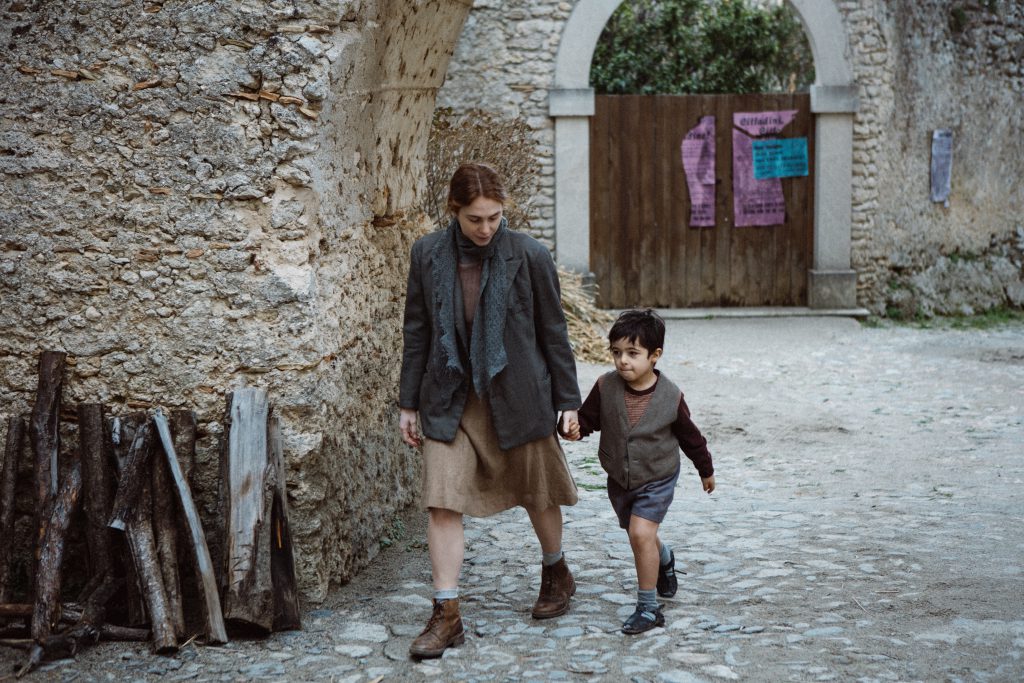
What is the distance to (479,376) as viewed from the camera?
365cm

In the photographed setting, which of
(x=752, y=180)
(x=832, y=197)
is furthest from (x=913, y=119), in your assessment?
(x=752, y=180)

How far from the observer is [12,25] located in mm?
3719

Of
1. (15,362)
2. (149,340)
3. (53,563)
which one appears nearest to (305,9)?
(149,340)

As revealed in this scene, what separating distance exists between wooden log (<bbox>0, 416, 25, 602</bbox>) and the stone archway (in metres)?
7.77

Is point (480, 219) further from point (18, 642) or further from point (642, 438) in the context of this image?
point (18, 642)

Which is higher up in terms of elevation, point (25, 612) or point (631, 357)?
point (631, 357)

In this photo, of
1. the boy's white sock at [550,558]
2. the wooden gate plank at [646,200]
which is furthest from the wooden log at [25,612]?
the wooden gate plank at [646,200]

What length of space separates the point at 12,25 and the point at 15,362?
1.10 metres

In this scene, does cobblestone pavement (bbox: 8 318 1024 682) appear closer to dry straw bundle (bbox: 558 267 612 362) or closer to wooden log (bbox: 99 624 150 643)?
wooden log (bbox: 99 624 150 643)

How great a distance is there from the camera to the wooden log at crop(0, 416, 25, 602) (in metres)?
3.79

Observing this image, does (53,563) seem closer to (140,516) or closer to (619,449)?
(140,516)

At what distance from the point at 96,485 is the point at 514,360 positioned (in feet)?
4.65

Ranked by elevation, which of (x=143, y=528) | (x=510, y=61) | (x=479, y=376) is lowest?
(x=143, y=528)

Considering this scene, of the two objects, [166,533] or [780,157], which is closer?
[166,533]
